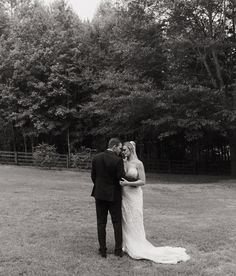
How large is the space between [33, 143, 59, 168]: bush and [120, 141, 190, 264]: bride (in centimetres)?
2007

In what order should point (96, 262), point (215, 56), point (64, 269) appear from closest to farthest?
point (64, 269)
point (96, 262)
point (215, 56)

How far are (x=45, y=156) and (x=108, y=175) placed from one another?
20481mm

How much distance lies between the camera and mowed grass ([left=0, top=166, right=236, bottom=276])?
19.9 feet

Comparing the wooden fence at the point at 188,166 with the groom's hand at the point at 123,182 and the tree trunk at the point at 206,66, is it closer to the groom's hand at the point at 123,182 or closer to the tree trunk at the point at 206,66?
the tree trunk at the point at 206,66

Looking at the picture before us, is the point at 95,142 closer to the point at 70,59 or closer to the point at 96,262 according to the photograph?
the point at 70,59

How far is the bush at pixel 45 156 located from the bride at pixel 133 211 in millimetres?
20067

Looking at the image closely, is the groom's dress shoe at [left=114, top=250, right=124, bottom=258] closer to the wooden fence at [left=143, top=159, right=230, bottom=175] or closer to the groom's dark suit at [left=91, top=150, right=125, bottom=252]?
the groom's dark suit at [left=91, top=150, right=125, bottom=252]

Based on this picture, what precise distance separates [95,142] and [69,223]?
20.7 metres

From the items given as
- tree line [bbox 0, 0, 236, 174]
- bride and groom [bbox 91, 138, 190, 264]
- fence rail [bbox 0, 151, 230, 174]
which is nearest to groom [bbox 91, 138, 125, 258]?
bride and groom [bbox 91, 138, 190, 264]

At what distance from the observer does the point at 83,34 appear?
1097 inches

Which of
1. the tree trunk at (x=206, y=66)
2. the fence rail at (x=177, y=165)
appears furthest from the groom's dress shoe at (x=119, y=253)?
the fence rail at (x=177, y=165)

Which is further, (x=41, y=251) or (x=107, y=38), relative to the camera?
(x=107, y=38)

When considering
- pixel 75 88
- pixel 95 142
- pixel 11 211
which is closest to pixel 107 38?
pixel 75 88

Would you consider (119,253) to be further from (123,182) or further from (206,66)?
(206,66)
